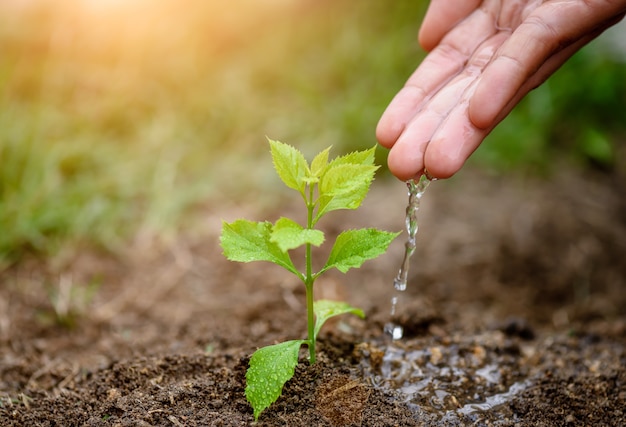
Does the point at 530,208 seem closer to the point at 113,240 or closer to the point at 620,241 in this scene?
the point at 620,241

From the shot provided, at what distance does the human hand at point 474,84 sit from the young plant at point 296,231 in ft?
1.02

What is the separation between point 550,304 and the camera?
10.5ft

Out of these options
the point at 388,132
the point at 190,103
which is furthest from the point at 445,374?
the point at 190,103

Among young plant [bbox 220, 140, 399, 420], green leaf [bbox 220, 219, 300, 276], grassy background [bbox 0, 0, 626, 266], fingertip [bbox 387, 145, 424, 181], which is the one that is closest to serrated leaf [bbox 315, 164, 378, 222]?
young plant [bbox 220, 140, 399, 420]

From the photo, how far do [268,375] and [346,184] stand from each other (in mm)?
579

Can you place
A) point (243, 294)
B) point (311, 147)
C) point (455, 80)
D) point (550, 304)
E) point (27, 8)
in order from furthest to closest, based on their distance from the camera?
point (27, 8) → point (311, 147) → point (550, 304) → point (243, 294) → point (455, 80)

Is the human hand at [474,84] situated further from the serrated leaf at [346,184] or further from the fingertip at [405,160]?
the serrated leaf at [346,184]

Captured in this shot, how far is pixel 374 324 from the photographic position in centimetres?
236

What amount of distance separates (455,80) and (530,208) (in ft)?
5.76

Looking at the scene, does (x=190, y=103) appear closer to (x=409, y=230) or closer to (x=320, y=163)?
(x=409, y=230)

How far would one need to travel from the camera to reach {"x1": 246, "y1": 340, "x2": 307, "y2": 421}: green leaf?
1671 mm

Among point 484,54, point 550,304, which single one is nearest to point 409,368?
point 484,54

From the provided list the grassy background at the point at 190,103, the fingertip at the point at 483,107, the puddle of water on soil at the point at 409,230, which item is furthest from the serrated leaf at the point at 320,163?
the grassy background at the point at 190,103

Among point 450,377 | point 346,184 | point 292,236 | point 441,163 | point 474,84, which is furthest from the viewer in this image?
point 474,84
